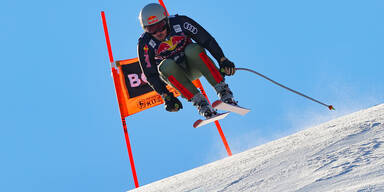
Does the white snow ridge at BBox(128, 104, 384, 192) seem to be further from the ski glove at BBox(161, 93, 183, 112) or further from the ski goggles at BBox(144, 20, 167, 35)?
the ski goggles at BBox(144, 20, 167, 35)

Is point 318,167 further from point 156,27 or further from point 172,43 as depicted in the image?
point 156,27

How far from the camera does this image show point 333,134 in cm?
295

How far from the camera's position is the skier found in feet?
11.6

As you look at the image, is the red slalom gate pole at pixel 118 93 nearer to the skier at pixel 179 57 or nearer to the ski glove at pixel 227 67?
the skier at pixel 179 57

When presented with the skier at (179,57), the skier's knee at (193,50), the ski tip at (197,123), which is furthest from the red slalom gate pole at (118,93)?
the skier's knee at (193,50)

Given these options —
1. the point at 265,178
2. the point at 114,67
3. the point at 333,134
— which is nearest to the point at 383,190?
the point at 265,178

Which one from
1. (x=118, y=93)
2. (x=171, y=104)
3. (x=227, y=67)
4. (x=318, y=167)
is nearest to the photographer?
(x=318, y=167)

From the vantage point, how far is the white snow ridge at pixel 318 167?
1789 mm

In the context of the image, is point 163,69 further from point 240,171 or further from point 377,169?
point 377,169

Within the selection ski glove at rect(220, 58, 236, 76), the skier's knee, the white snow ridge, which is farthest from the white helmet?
the white snow ridge

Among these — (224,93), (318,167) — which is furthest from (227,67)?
(318,167)

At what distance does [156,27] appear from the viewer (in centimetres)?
364

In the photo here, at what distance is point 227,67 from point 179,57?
45 cm

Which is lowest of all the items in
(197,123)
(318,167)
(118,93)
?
(318,167)
